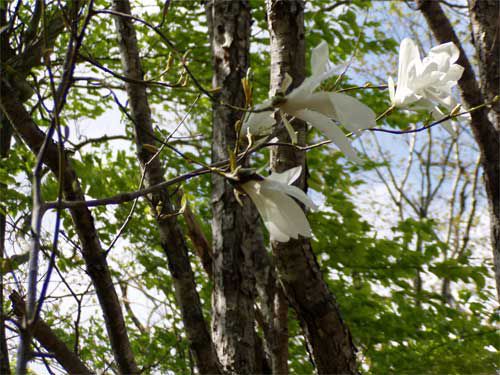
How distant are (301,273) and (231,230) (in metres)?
0.48

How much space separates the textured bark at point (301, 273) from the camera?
6.53ft

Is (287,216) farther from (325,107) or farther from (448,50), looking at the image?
(448,50)

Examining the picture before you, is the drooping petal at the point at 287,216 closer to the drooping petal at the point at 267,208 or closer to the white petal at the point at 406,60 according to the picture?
the drooping petal at the point at 267,208

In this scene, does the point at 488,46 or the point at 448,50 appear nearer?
the point at 448,50

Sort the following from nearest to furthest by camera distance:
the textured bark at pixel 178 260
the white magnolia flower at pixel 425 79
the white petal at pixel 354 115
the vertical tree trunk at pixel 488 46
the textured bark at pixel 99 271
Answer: the white petal at pixel 354 115
the white magnolia flower at pixel 425 79
the textured bark at pixel 99 271
the textured bark at pixel 178 260
the vertical tree trunk at pixel 488 46

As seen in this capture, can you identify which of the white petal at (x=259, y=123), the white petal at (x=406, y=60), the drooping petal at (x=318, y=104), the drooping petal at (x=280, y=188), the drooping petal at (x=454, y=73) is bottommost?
the drooping petal at (x=280, y=188)

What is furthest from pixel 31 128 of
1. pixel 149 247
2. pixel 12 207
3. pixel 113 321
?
pixel 149 247

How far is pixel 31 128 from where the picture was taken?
119cm

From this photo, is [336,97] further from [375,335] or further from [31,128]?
[375,335]

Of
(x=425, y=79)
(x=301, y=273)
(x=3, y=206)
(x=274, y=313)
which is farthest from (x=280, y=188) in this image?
(x=3, y=206)

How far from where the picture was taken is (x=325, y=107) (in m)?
0.68

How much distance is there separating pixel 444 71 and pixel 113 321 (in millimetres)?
779

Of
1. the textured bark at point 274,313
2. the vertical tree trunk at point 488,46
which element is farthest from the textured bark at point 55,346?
the vertical tree trunk at point 488,46

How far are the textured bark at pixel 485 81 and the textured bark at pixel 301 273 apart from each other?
102 centimetres
